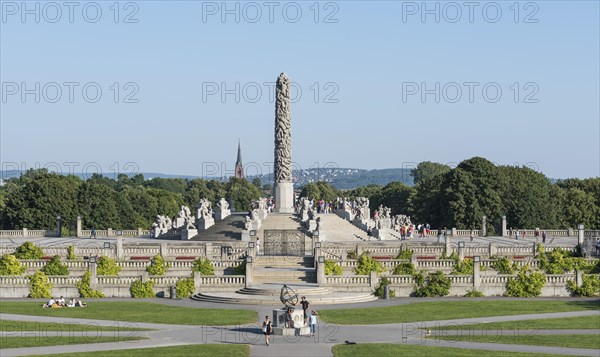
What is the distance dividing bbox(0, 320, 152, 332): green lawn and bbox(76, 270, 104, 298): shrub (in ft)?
40.9

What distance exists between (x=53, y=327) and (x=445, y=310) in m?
18.8

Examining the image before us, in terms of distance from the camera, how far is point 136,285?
62094 millimetres

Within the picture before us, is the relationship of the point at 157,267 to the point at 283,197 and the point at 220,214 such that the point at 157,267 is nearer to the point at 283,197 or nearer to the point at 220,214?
the point at 220,214

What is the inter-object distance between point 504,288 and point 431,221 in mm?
70758

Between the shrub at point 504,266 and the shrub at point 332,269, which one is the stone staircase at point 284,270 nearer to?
the shrub at point 332,269

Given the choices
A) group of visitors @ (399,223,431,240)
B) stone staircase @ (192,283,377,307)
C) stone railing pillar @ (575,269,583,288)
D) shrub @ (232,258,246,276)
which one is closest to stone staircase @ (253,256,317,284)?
shrub @ (232,258,246,276)

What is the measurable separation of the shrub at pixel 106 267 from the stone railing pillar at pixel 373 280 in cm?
1541

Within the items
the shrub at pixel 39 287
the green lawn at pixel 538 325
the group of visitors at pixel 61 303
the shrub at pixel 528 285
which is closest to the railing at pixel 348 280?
the shrub at pixel 528 285

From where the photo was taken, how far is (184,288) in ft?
202

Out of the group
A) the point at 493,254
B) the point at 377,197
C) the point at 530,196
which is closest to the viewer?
the point at 493,254

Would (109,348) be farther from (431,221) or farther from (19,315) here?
(431,221)

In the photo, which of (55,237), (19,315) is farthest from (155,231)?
(19,315)

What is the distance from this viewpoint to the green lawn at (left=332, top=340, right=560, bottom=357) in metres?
39.1

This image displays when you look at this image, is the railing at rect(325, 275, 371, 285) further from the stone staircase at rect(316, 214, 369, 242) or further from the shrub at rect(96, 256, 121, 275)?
the stone staircase at rect(316, 214, 369, 242)
